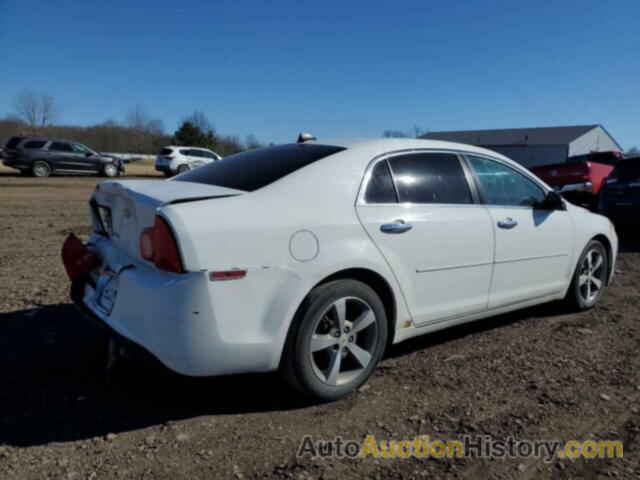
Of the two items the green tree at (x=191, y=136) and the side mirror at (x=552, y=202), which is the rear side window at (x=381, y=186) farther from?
the green tree at (x=191, y=136)

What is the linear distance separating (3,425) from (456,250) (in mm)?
2843

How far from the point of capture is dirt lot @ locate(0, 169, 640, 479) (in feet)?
7.91

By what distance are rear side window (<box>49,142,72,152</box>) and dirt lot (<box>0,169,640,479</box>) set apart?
20.0m

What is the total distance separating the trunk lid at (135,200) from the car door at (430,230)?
Result: 0.94m

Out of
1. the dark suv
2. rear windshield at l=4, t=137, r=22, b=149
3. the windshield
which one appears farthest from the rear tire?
the windshield

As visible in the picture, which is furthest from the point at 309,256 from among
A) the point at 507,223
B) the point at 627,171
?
the point at 627,171

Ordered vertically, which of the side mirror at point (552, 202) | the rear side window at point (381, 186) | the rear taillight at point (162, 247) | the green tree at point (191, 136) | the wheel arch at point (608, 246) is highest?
the green tree at point (191, 136)

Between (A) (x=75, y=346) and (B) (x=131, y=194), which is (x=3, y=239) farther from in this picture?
(B) (x=131, y=194)

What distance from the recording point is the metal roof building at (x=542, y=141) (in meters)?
48.7

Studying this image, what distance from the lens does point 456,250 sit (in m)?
3.50

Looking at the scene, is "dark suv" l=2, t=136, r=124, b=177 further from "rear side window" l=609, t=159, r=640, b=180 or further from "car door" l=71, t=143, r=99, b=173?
"rear side window" l=609, t=159, r=640, b=180

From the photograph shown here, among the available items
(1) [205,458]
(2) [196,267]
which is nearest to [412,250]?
(2) [196,267]

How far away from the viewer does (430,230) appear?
3.35m

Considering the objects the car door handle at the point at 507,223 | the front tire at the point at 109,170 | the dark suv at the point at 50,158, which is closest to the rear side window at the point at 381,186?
the car door handle at the point at 507,223
